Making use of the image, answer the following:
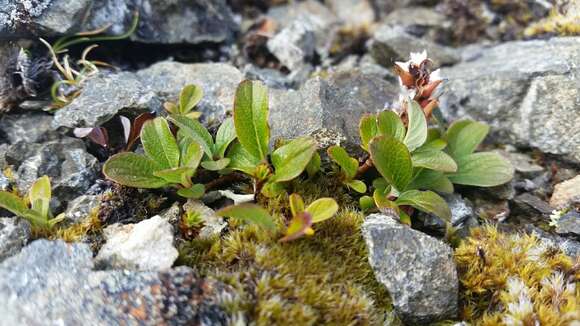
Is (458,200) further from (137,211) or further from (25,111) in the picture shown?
(25,111)

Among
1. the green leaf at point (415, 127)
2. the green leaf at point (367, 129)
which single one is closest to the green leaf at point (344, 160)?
the green leaf at point (367, 129)

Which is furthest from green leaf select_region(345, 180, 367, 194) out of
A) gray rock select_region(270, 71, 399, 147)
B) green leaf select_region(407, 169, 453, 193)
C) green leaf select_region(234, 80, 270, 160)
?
green leaf select_region(234, 80, 270, 160)

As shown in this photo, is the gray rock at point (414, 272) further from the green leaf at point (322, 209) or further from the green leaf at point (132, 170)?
the green leaf at point (132, 170)

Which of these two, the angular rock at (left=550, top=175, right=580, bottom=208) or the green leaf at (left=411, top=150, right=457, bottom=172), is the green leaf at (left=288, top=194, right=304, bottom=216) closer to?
the green leaf at (left=411, top=150, right=457, bottom=172)

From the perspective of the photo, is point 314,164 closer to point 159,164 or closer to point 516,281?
point 159,164

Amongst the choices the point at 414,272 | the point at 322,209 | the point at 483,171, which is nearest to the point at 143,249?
the point at 322,209

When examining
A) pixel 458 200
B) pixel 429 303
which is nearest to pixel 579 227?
pixel 458 200
